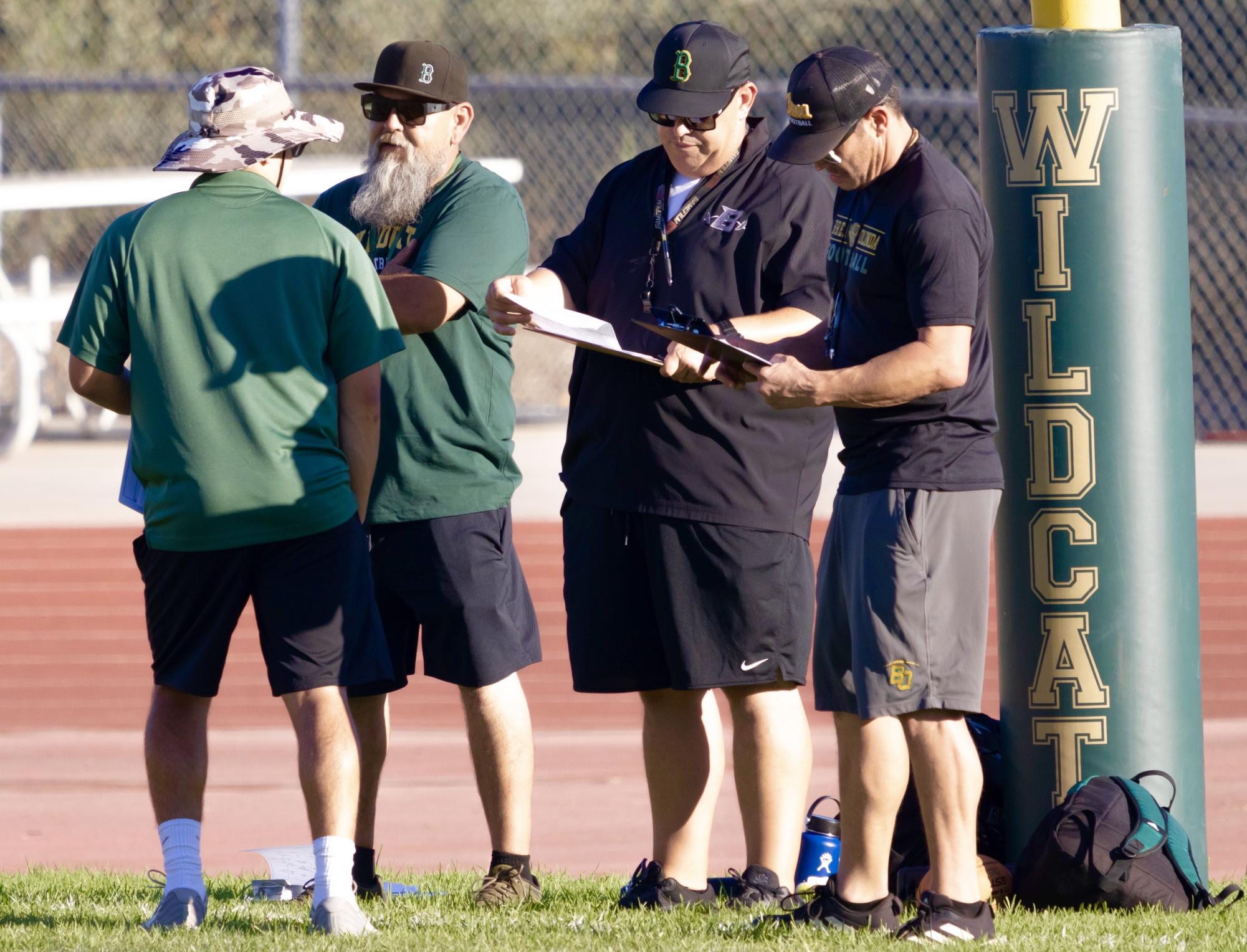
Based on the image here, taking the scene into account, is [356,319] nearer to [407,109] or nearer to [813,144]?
[407,109]

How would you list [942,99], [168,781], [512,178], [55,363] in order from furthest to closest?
1. [55,363]
2. [512,178]
3. [942,99]
4. [168,781]

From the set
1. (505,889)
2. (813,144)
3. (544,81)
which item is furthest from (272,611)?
(544,81)

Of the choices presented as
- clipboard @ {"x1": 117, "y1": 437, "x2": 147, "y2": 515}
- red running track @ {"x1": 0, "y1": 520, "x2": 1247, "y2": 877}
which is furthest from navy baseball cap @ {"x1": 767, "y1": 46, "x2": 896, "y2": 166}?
red running track @ {"x1": 0, "y1": 520, "x2": 1247, "y2": 877}

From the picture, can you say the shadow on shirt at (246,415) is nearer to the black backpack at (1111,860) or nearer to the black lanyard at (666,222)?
the black lanyard at (666,222)

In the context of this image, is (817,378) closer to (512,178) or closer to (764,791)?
(764,791)

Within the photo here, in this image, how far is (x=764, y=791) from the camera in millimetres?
4555

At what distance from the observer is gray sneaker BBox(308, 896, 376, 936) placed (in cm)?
399

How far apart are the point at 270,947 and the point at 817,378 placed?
175 cm

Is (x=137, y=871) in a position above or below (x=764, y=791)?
below

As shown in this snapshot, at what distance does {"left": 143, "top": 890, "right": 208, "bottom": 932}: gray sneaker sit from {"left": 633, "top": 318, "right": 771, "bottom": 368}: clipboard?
5.65 ft

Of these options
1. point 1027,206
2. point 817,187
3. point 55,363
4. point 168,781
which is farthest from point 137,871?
point 55,363

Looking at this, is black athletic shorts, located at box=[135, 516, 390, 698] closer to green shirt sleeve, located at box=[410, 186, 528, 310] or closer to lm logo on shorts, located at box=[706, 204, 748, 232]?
green shirt sleeve, located at box=[410, 186, 528, 310]

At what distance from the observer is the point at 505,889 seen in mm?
4621

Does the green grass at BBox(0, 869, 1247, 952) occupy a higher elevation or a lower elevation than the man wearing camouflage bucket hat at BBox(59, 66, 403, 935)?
lower
